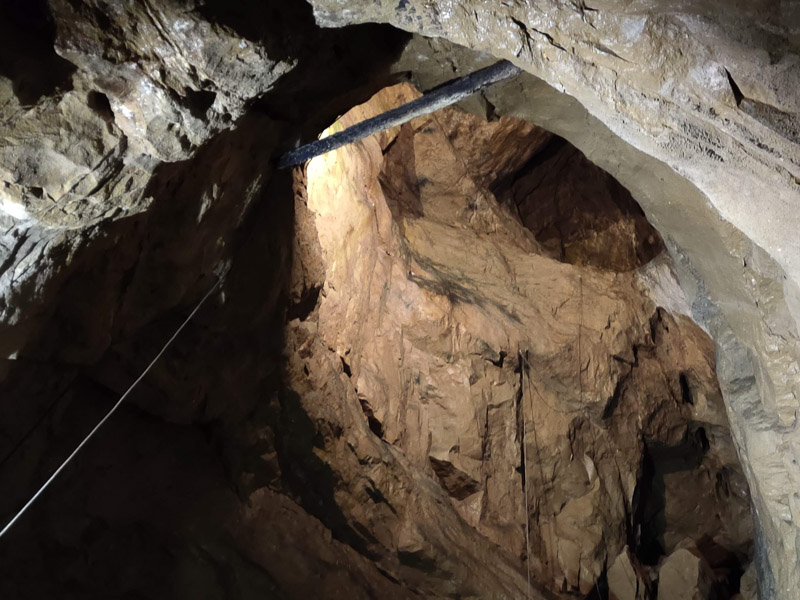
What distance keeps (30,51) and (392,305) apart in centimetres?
507

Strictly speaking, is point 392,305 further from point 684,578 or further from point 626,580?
point 684,578

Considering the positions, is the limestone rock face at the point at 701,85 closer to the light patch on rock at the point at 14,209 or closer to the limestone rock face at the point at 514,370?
A: the light patch on rock at the point at 14,209

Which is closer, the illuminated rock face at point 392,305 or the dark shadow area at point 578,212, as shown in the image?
the illuminated rock face at point 392,305

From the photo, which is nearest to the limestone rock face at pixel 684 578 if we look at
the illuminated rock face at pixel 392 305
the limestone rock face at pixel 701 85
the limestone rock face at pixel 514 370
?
the illuminated rock face at pixel 392 305

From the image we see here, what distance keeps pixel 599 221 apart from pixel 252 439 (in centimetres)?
533

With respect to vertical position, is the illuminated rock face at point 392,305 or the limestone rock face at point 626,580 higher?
the illuminated rock face at point 392,305

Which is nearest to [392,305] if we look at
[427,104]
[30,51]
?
[427,104]

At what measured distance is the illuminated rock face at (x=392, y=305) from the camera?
201 cm

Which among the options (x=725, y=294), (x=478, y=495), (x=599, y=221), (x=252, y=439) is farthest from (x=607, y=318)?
(x=252, y=439)

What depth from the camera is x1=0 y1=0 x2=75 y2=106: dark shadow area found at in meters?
1.88

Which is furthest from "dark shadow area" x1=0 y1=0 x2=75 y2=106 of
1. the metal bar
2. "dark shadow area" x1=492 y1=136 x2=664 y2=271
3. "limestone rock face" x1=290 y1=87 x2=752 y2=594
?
"dark shadow area" x1=492 y1=136 x2=664 y2=271

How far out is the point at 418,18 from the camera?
2.28 meters

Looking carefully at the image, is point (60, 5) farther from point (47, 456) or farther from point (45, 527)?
point (45, 527)

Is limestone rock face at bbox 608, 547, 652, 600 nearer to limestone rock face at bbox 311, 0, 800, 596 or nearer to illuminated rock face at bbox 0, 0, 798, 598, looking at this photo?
illuminated rock face at bbox 0, 0, 798, 598
